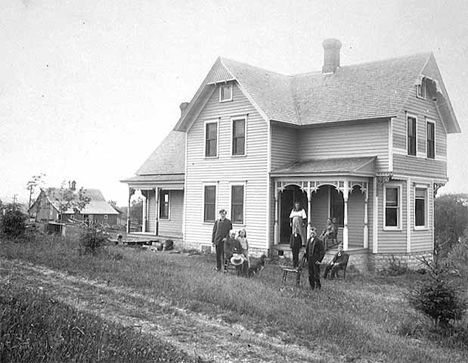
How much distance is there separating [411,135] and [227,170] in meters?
8.54

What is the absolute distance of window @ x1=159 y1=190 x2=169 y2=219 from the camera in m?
30.7

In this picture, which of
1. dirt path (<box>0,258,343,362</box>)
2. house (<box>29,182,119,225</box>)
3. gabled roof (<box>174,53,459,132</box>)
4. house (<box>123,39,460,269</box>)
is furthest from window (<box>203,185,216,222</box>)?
house (<box>29,182,119,225</box>)

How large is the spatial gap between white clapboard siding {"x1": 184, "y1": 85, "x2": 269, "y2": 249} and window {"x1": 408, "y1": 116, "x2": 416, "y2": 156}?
635 cm

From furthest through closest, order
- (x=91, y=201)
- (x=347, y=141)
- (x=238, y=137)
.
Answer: (x=91, y=201), (x=238, y=137), (x=347, y=141)

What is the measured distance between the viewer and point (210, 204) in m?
25.3

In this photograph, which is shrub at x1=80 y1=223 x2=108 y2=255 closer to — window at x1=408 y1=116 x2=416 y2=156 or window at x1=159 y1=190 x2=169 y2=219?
window at x1=159 y1=190 x2=169 y2=219

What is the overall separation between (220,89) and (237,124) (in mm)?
2005

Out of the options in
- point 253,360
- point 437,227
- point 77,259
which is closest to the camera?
point 253,360

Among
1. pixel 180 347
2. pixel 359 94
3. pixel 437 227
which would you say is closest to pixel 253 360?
pixel 180 347

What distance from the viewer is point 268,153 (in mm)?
22672

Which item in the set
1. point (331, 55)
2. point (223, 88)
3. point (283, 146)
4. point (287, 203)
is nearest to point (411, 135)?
point (283, 146)

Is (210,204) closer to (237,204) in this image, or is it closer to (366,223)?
(237,204)

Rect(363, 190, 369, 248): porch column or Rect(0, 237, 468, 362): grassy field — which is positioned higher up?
Rect(363, 190, 369, 248): porch column

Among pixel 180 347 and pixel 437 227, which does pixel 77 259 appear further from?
pixel 437 227
